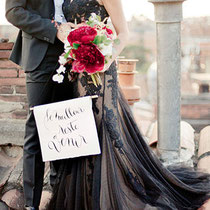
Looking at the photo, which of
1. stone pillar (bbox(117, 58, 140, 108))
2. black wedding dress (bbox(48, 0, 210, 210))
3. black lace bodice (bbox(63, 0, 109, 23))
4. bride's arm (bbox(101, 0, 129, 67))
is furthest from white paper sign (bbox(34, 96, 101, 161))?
stone pillar (bbox(117, 58, 140, 108))

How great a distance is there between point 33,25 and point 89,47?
1.32ft

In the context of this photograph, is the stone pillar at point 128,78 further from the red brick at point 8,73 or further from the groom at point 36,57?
the groom at point 36,57

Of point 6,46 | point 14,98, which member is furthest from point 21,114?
point 6,46

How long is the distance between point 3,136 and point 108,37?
1.60 meters

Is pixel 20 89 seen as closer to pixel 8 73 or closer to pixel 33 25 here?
pixel 8 73

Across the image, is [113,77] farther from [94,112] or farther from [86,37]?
[86,37]

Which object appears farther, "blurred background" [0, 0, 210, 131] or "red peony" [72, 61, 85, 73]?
"blurred background" [0, 0, 210, 131]

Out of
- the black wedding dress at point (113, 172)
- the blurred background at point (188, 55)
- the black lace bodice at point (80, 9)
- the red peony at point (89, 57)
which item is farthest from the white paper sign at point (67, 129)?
the blurred background at point (188, 55)

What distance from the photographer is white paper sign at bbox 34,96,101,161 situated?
2.38 m

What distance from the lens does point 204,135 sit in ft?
13.1

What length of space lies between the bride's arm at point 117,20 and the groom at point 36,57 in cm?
29

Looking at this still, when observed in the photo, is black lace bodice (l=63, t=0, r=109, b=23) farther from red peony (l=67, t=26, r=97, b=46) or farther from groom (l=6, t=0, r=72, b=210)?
red peony (l=67, t=26, r=97, b=46)

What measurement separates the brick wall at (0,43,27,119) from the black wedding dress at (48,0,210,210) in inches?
40.0

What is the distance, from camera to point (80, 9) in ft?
7.75
